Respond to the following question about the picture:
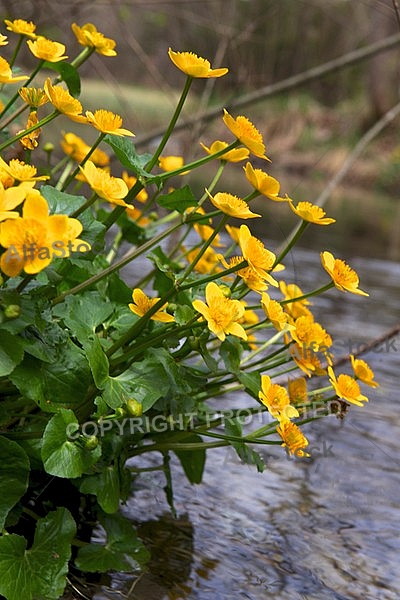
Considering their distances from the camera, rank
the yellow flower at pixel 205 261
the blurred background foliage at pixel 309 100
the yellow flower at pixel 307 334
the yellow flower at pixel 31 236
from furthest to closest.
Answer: the blurred background foliage at pixel 309 100, the yellow flower at pixel 205 261, the yellow flower at pixel 307 334, the yellow flower at pixel 31 236

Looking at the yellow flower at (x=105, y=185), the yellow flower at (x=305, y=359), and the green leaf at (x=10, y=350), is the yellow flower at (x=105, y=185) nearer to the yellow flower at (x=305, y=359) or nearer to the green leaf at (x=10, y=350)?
the green leaf at (x=10, y=350)

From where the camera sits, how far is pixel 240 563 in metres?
1.26

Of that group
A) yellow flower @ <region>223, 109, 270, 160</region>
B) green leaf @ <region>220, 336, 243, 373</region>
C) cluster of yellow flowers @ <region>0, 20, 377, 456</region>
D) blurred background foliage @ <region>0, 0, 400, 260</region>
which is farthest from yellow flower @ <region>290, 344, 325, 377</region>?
blurred background foliage @ <region>0, 0, 400, 260</region>

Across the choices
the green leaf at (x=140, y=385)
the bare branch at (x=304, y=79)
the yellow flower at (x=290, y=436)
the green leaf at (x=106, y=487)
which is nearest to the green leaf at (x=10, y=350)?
the green leaf at (x=140, y=385)

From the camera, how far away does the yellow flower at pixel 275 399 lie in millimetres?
1018

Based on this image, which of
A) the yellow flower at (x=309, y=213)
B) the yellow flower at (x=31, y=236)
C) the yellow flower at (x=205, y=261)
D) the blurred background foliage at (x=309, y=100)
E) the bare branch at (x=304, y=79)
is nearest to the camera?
the yellow flower at (x=31, y=236)

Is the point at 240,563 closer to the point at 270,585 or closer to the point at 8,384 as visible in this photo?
the point at 270,585

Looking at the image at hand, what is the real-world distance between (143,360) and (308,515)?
0.61m

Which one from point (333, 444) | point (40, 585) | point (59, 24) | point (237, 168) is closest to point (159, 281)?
point (40, 585)

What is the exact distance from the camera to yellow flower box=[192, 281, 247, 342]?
3.04 feet

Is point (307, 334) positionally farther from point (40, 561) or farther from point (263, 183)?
point (40, 561)

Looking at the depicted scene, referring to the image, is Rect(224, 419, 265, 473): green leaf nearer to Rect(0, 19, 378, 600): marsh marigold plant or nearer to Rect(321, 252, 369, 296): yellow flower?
Rect(0, 19, 378, 600): marsh marigold plant

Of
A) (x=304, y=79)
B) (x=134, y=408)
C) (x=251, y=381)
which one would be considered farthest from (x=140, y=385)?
(x=304, y=79)

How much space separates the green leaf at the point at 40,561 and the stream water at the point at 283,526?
16 centimetres
